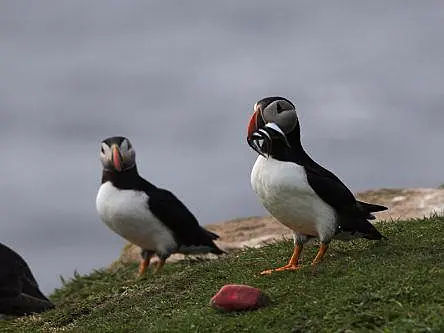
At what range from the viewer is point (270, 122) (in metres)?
10.1

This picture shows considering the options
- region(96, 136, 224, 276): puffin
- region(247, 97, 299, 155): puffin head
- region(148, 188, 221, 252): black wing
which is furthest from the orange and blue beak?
region(247, 97, 299, 155): puffin head

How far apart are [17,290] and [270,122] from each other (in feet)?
12.7

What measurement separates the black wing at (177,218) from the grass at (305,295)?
1.77 m

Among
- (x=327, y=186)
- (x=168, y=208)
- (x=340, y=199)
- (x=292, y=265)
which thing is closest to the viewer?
(x=327, y=186)

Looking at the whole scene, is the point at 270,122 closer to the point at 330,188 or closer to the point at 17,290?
the point at 330,188

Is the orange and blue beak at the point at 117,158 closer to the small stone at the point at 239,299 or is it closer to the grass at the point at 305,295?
the grass at the point at 305,295

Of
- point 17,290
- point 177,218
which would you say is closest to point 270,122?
point 17,290

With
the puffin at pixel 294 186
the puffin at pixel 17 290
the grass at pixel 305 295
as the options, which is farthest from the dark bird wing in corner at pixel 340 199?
the puffin at pixel 17 290

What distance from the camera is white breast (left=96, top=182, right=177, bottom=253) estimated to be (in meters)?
13.6

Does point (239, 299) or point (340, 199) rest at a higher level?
point (340, 199)

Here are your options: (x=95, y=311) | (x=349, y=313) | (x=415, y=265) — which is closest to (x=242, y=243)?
(x=95, y=311)

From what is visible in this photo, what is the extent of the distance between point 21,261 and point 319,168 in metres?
4.48

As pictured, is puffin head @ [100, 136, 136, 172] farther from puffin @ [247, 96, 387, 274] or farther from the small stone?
the small stone

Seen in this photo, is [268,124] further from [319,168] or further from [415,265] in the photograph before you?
[415,265]
